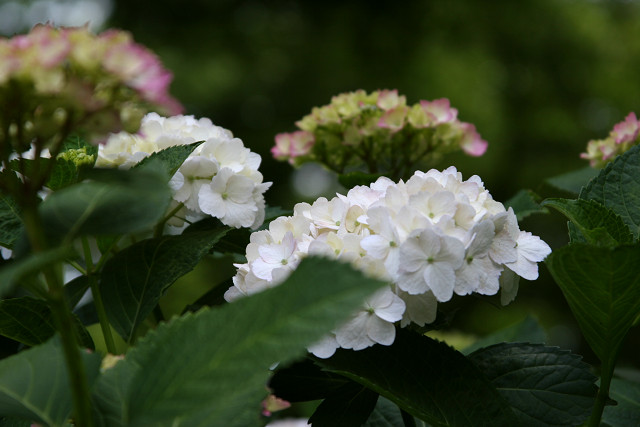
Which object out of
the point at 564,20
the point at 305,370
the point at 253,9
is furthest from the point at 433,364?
the point at 564,20

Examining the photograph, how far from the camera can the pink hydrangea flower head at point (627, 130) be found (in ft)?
3.09

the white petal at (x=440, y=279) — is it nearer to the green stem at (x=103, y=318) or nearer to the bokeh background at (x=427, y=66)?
the green stem at (x=103, y=318)

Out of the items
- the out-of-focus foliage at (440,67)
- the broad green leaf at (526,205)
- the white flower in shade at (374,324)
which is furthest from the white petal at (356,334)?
the out-of-focus foliage at (440,67)

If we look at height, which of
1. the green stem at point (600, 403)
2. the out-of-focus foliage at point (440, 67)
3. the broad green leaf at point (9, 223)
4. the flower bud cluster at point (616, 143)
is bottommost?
the green stem at point (600, 403)

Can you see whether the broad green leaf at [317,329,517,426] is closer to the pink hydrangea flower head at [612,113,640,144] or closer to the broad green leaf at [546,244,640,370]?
the broad green leaf at [546,244,640,370]

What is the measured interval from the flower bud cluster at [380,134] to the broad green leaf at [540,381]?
1.35ft

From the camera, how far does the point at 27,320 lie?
599 millimetres

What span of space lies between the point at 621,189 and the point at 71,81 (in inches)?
22.0

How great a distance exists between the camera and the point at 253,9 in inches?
249

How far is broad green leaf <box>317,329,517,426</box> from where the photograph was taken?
525 millimetres

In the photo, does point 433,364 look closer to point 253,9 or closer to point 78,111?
point 78,111

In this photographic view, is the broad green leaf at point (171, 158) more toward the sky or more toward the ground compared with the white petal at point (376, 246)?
more toward the sky

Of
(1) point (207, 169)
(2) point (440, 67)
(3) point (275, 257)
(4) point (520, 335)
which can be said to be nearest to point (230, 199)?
(1) point (207, 169)

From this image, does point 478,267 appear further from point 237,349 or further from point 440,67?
point 440,67
